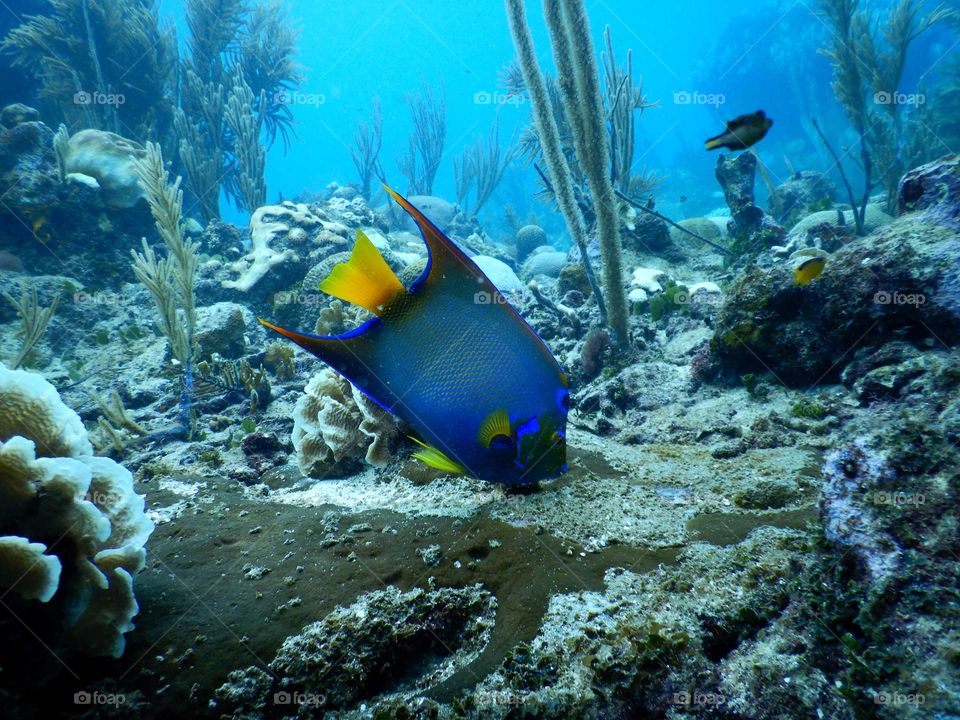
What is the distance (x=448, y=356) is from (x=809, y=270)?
2.95 metres

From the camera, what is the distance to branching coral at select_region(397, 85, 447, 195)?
1742cm

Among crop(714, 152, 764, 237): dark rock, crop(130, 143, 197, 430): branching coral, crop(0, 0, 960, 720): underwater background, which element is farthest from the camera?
crop(714, 152, 764, 237): dark rock

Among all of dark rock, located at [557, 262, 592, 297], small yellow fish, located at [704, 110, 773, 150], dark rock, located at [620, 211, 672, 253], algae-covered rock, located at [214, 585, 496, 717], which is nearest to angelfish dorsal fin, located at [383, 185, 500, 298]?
algae-covered rock, located at [214, 585, 496, 717]

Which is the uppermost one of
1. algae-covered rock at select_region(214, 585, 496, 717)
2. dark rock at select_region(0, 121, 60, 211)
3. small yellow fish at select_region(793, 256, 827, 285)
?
dark rock at select_region(0, 121, 60, 211)

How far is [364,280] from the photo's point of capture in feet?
4.77

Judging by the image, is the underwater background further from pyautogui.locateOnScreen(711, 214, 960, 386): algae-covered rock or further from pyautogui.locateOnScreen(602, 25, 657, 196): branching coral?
pyautogui.locateOnScreen(602, 25, 657, 196): branching coral

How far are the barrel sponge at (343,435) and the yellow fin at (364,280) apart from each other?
4.79 ft

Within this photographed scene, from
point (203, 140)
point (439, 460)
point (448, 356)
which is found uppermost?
point (203, 140)

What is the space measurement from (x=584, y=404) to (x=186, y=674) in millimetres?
3454

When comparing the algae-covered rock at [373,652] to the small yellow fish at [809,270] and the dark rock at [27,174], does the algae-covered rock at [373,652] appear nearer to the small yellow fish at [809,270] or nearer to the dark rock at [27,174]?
the small yellow fish at [809,270]

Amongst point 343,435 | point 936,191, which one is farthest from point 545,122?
point 343,435

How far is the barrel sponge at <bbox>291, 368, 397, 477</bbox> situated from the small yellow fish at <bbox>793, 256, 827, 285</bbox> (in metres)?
3.01

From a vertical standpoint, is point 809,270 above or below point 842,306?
above

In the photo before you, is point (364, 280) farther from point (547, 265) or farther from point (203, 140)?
point (203, 140)
